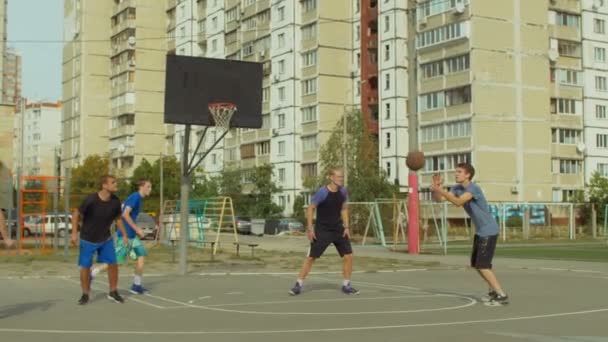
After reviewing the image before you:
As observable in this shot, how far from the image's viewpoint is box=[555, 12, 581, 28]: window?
6975 cm

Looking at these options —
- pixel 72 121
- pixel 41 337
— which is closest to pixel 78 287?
pixel 41 337

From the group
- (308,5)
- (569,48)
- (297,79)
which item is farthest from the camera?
(297,79)

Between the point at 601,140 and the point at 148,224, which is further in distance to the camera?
the point at 601,140

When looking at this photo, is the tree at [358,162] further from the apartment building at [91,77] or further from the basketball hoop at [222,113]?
the apartment building at [91,77]

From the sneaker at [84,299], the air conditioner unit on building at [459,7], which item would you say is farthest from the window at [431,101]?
the sneaker at [84,299]

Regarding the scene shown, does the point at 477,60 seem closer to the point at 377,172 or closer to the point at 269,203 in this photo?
the point at 377,172

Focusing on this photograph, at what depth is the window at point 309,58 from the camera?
79.4 metres

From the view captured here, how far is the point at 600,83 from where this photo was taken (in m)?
70.9

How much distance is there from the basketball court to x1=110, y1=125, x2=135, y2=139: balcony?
8577cm

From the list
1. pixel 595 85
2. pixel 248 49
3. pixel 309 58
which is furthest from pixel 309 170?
pixel 595 85

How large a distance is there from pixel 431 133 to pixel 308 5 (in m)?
19.8

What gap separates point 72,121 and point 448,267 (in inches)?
3757

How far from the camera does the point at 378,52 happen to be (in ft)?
249

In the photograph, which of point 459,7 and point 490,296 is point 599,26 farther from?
point 490,296
